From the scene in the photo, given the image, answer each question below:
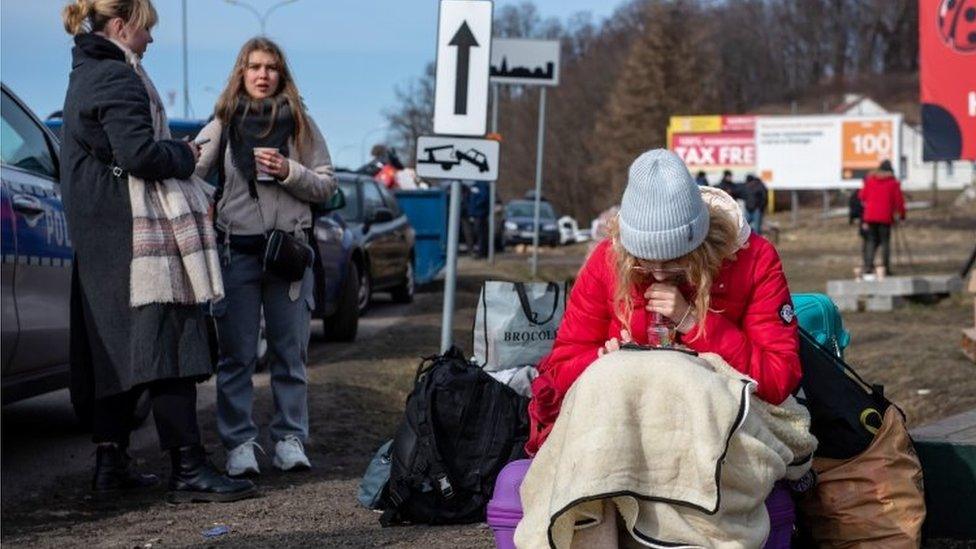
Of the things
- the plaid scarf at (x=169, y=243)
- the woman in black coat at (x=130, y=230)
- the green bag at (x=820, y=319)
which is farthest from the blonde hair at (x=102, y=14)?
the green bag at (x=820, y=319)

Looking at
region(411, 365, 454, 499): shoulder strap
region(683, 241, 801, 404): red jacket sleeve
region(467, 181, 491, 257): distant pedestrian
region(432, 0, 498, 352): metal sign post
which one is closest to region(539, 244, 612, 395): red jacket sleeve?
region(683, 241, 801, 404): red jacket sleeve

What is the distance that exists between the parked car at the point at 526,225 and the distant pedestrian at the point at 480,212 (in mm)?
12447

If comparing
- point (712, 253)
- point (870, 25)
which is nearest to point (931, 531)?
point (712, 253)

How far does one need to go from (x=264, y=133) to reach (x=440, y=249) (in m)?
14.7

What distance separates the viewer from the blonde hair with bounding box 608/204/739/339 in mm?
4387

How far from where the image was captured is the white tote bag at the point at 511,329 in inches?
256

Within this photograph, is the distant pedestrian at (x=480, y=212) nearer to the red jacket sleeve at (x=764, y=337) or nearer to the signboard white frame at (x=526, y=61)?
the signboard white frame at (x=526, y=61)

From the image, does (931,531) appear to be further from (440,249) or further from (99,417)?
(440,249)

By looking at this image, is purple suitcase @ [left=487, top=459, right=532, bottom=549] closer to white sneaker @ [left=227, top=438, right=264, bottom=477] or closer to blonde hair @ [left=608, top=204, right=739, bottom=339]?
Result: blonde hair @ [left=608, top=204, right=739, bottom=339]

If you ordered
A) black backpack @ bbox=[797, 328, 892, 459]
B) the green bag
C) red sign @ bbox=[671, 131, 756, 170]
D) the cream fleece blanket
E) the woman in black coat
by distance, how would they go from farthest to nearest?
red sign @ bbox=[671, 131, 756, 170] → the woman in black coat → the green bag → black backpack @ bbox=[797, 328, 892, 459] → the cream fleece blanket

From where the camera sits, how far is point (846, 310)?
18500 millimetres

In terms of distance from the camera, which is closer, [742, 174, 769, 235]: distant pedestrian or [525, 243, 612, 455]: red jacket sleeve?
[525, 243, 612, 455]: red jacket sleeve

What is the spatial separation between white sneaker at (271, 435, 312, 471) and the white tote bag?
1095 millimetres

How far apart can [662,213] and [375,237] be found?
39.2ft
